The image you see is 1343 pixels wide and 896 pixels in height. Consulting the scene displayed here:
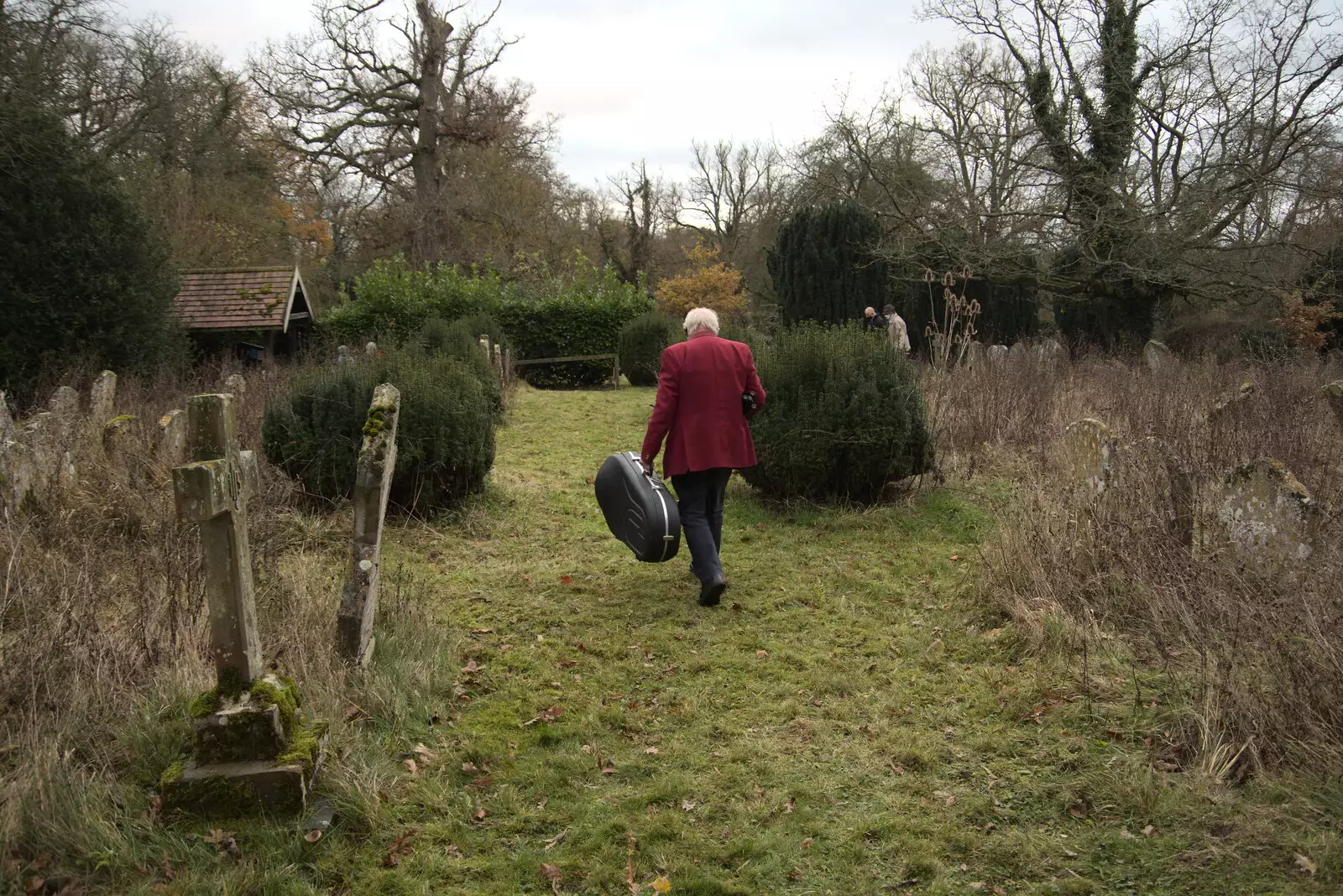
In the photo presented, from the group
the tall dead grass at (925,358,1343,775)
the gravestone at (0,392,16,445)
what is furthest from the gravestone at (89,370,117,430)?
the tall dead grass at (925,358,1343,775)

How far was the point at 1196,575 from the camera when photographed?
4227 mm

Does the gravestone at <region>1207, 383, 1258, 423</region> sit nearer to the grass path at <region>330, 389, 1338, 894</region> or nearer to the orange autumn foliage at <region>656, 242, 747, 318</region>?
the grass path at <region>330, 389, 1338, 894</region>

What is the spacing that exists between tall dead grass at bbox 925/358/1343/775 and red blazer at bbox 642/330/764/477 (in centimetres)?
174

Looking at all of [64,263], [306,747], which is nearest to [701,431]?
[306,747]

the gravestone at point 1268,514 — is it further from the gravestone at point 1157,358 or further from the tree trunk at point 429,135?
the tree trunk at point 429,135

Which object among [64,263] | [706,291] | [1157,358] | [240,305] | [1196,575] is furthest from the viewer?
[706,291]

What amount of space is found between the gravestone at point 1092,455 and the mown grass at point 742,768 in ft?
3.15

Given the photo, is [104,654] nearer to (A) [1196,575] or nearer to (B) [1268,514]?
(A) [1196,575]

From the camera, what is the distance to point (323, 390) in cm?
795

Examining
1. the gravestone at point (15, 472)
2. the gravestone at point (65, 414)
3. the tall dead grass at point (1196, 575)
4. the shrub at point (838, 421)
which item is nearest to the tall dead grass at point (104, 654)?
the gravestone at point (15, 472)

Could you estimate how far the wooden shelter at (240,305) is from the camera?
19.2m

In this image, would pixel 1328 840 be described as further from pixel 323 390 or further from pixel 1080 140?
pixel 1080 140

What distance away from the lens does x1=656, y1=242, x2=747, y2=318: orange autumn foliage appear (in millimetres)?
37625

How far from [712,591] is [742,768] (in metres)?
2.12
